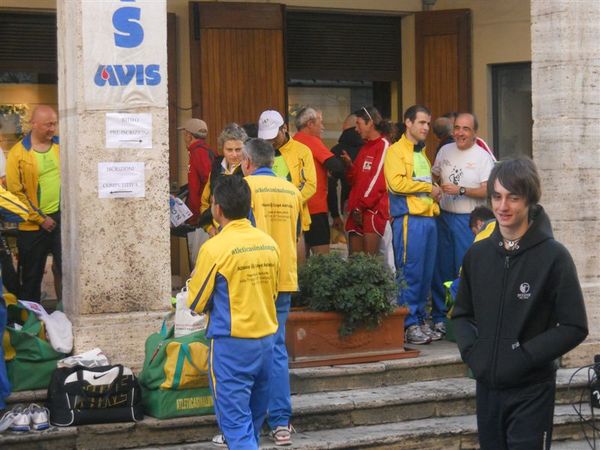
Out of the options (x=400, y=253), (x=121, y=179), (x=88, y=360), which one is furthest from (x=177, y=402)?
(x=400, y=253)

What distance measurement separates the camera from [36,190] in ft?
31.2

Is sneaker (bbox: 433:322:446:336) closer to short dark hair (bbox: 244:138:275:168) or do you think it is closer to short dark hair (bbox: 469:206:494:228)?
short dark hair (bbox: 469:206:494:228)

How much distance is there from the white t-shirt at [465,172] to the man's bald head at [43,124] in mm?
3181

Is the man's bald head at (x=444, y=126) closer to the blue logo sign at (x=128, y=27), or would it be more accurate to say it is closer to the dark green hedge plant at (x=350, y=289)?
the dark green hedge plant at (x=350, y=289)

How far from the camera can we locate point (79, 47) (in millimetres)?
7848

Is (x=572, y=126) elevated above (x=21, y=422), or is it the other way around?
(x=572, y=126)

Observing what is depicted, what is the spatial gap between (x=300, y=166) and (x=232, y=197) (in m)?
2.87

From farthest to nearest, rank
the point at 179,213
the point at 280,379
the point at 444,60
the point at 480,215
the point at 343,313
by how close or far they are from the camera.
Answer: the point at 444,60, the point at 179,213, the point at 480,215, the point at 343,313, the point at 280,379

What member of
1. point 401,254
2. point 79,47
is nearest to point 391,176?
point 401,254

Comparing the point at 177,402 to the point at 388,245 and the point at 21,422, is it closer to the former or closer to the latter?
the point at 21,422

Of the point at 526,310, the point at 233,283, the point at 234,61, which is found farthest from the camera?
the point at 234,61

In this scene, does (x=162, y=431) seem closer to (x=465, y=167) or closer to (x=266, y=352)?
(x=266, y=352)

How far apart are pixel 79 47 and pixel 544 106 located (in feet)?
12.3

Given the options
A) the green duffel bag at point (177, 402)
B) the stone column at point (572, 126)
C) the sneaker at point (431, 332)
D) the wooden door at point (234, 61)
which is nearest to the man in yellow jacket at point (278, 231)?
the green duffel bag at point (177, 402)
